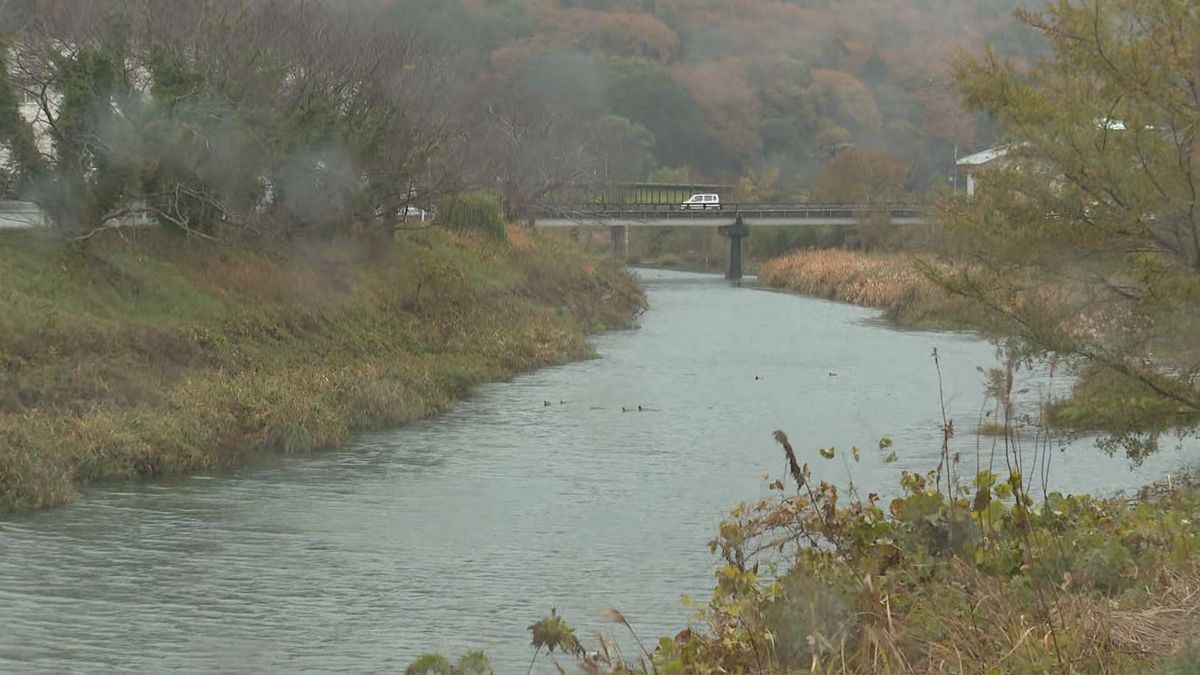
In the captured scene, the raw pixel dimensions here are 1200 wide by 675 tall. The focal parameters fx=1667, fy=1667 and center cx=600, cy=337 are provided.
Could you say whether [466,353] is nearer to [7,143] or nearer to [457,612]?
[7,143]

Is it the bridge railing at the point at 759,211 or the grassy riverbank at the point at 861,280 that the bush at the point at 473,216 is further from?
the bridge railing at the point at 759,211

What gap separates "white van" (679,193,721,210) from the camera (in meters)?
84.4

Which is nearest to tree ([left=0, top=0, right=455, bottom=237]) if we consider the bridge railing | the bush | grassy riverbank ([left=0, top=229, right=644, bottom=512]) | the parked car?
grassy riverbank ([left=0, top=229, right=644, bottom=512])

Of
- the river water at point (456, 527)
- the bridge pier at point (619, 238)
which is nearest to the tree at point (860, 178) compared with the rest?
the bridge pier at point (619, 238)

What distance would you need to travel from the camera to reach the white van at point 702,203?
84.4 meters

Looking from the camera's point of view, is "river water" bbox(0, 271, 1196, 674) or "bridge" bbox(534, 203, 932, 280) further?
"bridge" bbox(534, 203, 932, 280)

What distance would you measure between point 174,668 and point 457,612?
3.01m

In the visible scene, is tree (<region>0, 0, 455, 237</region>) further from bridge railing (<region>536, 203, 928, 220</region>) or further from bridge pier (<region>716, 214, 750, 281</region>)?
bridge pier (<region>716, 214, 750, 281</region>)

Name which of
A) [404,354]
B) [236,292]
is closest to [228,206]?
[236,292]

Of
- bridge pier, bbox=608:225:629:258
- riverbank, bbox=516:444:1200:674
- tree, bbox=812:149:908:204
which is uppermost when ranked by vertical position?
tree, bbox=812:149:908:204

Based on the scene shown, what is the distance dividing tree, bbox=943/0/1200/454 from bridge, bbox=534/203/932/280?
58.4 m

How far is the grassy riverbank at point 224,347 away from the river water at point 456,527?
2.67 ft

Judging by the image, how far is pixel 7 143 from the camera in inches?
1299

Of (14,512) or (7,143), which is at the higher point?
(7,143)
